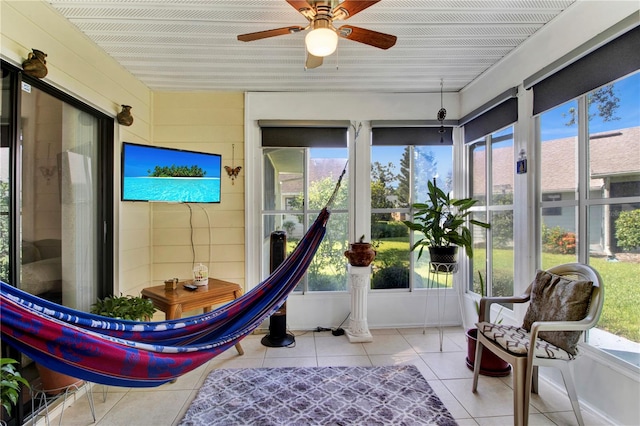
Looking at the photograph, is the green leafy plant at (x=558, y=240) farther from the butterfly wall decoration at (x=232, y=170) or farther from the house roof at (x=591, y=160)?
the butterfly wall decoration at (x=232, y=170)

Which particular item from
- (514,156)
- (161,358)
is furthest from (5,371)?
(514,156)

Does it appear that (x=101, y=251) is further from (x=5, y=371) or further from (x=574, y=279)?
(x=574, y=279)

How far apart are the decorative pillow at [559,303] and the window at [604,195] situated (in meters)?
0.22

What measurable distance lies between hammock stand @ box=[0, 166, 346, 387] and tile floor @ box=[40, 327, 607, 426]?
635mm

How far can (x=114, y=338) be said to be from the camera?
50.4 inches

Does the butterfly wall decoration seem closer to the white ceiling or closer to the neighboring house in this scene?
the white ceiling

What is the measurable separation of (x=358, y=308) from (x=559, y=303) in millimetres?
1591

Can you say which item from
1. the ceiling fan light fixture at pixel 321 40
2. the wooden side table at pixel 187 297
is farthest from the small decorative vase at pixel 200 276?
the ceiling fan light fixture at pixel 321 40

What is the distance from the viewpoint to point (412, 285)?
10.8 ft

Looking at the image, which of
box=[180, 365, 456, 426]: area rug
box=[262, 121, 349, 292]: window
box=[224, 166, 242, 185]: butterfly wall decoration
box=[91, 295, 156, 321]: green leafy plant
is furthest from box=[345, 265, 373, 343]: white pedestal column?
box=[91, 295, 156, 321]: green leafy plant

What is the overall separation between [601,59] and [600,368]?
182 centimetres

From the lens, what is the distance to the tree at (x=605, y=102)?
1.74m

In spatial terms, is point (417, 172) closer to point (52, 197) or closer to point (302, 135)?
point (302, 135)

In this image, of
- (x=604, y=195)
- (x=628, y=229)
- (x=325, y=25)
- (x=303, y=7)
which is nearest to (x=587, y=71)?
(x=604, y=195)
